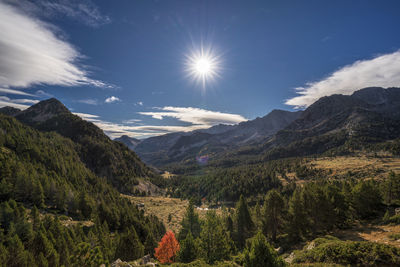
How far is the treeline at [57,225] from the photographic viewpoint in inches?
1221

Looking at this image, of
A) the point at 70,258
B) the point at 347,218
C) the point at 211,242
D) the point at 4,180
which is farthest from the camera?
the point at 4,180

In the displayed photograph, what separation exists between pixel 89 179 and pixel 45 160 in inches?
1167

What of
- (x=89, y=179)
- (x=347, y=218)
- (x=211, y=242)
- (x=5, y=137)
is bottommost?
(x=89, y=179)

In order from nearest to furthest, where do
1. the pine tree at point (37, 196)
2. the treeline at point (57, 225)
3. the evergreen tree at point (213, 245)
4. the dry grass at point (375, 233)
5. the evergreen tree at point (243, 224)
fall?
1. the dry grass at point (375, 233)
2. the treeline at point (57, 225)
3. the evergreen tree at point (213, 245)
4. the evergreen tree at point (243, 224)
5. the pine tree at point (37, 196)

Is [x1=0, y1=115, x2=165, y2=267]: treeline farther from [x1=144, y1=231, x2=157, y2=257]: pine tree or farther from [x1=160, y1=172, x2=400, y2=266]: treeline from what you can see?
[x1=160, y1=172, x2=400, y2=266]: treeline

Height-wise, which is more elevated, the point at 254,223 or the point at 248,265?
the point at 248,265

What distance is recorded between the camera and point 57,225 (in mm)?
39906

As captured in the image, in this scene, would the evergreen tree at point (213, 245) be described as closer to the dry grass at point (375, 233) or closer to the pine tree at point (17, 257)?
the dry grass at point (375, 233)

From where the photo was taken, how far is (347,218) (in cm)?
3912

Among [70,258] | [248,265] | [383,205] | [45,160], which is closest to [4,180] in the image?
[70,258]

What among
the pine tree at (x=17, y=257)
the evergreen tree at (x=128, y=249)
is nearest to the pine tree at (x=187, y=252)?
the evergreen tree at (x=128, y=249)

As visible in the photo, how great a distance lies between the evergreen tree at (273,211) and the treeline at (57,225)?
115 feet

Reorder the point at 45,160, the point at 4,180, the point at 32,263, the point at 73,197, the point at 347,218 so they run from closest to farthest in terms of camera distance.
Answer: the point at 32,263 < the point at 347,218 < the point at 4,180 < the point at 73,197 < the point at 45,160

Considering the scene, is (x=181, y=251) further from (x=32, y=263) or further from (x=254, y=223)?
(x=254, y=223)
